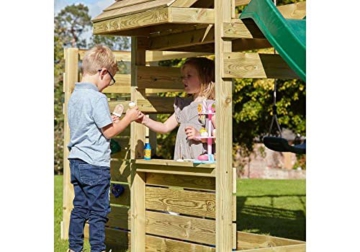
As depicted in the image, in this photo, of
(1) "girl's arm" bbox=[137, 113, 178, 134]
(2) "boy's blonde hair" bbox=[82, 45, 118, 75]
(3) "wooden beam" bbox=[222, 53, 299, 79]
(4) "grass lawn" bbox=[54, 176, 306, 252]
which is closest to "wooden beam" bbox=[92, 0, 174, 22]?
(2) "boy's blonde hair" bbox=[82, 45, 118, 75]

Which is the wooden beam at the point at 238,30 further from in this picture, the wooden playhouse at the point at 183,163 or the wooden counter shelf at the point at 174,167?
the wooden counter shelf at the point at 174,167

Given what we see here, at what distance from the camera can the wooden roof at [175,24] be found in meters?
5.43

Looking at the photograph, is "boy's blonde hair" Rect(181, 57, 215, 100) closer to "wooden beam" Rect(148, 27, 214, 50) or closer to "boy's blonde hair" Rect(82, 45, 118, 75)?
"wooden beam" Rect(148, 27, 214, 50)

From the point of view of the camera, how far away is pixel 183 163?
5727 mm

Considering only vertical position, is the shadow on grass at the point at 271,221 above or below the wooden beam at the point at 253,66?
below

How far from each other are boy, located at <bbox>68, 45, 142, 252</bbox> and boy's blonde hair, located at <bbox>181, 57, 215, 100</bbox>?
2.21 ft

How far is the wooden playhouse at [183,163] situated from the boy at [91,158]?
19.8 inches

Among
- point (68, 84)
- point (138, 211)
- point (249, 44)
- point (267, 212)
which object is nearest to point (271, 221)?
point (267, 212)

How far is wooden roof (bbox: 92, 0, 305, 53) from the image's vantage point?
5.43 metres

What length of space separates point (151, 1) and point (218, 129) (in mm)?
1083

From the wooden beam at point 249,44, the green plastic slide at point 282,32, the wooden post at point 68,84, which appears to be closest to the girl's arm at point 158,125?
the wooden beam at point 249,44

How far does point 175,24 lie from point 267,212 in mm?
4576
